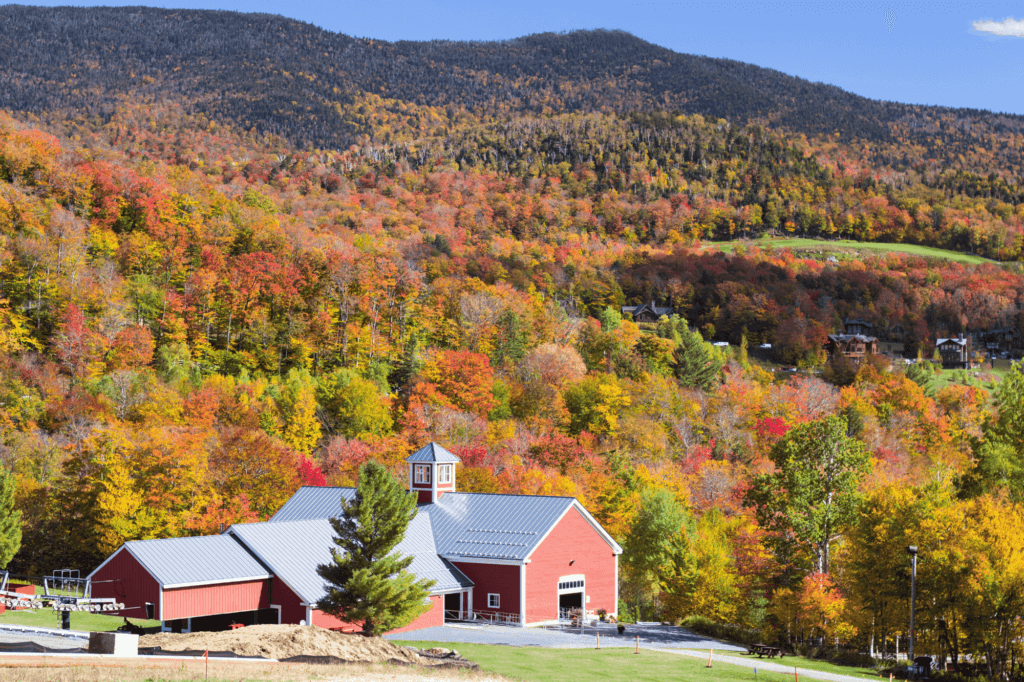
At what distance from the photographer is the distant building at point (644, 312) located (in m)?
157

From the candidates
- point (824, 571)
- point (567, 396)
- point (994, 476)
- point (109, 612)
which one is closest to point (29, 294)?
point (567, 396)

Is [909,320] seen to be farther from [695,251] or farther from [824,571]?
[824,571]

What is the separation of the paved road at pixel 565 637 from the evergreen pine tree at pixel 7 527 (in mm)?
21685

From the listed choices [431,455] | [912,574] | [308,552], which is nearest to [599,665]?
[912,574]

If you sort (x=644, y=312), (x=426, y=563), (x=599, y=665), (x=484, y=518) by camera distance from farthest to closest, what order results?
(x=644, y=312)
(x=484, y=518)
(x=426, y=563)
(x=599, y=665)

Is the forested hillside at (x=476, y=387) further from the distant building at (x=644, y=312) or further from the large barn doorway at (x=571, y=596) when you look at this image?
the large barn doorway at (x=571, y=596)

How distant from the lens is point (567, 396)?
312 feet

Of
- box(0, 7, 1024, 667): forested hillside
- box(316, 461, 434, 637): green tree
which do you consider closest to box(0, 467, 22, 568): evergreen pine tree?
box(0, 7, 1024, 667): forested hillside

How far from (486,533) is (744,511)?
21691 mm

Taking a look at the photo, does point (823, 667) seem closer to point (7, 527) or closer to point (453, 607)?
point (453, 607)

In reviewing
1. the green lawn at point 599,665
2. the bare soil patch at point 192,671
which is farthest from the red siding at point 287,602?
the bare soil patch at point 192,671

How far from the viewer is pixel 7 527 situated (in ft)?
168

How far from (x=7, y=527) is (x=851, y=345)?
126 m

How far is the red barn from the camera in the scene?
136ft
